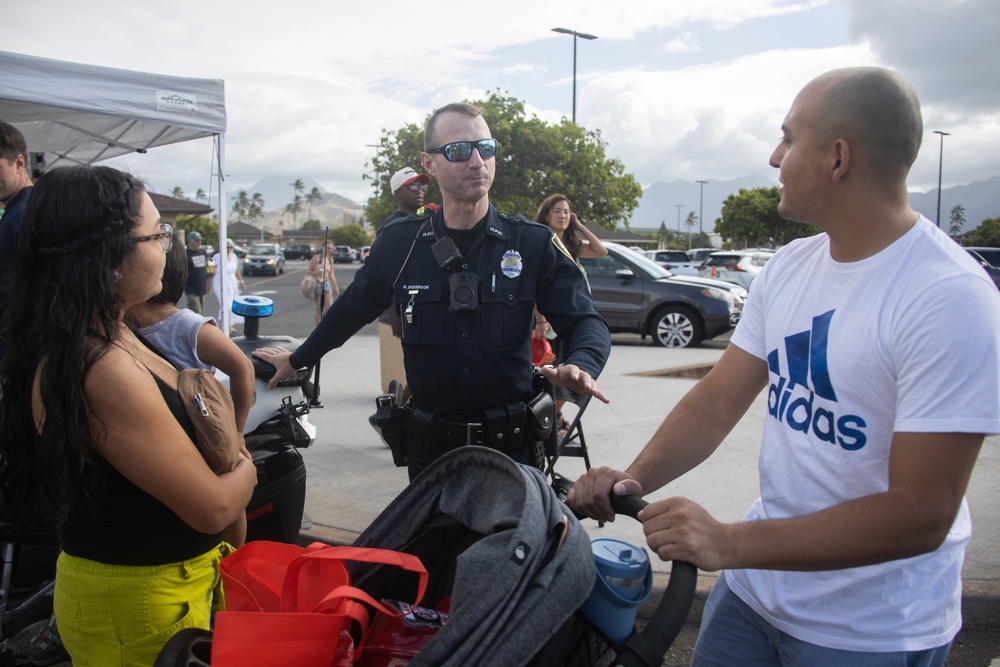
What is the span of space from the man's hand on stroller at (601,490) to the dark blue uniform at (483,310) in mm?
1055

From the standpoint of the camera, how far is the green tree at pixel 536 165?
86.2 ft

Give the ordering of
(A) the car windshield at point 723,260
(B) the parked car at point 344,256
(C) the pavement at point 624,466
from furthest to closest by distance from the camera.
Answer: (B) the parked car at point 344,256, (A) the car windshield at point 723,260, (C) the pavement at point 624,466

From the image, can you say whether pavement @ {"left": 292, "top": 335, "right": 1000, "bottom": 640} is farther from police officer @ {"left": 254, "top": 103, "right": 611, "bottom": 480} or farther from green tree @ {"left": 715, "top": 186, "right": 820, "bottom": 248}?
green tree @ {"left": 715, "top": 186, "right": 820, "bottom": 248}

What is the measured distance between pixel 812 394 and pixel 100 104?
659 cm

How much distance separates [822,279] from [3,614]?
9.79 ft

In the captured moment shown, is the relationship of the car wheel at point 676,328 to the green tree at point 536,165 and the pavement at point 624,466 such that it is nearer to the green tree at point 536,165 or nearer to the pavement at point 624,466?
the pavement at point 624,466

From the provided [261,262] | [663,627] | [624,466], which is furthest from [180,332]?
[261,262]

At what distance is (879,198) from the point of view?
1.35 metres

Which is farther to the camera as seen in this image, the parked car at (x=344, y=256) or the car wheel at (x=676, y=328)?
the parked car at (x=344, y=256)

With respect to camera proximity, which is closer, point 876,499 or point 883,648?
point 876,499

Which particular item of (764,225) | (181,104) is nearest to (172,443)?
(181,104)

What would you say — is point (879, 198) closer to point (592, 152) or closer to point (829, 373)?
point (829, 373)

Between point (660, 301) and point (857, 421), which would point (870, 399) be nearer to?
point (857, 421)

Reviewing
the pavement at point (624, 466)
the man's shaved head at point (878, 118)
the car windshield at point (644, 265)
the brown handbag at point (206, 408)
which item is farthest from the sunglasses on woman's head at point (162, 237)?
the car windshield at point (644, 265)
